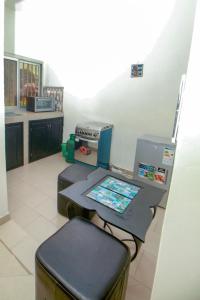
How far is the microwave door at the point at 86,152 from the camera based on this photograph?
3.31 meters

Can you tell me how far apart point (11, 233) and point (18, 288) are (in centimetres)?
57

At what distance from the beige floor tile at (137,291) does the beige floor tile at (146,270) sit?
0.12 ft

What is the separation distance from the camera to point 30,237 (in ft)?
5.68

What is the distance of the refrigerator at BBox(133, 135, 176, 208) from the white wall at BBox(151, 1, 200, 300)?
1.80 metres

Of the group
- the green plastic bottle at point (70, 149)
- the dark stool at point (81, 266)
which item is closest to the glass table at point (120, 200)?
the dark stool at point (81, 266)

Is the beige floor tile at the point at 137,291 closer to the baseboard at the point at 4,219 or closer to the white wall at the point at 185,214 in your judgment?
the white wall at the point at 185,214

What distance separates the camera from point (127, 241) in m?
1.79

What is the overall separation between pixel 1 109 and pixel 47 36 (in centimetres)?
283

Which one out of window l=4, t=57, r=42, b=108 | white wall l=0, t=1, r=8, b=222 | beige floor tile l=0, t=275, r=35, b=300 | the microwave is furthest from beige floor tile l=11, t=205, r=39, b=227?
window l=4, t=57, r=42, b=108

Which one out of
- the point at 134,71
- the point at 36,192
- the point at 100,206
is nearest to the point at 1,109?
the point at 100,206

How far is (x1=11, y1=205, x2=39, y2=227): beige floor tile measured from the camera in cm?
191

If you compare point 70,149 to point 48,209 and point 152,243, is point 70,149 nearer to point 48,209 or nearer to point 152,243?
point 48,209

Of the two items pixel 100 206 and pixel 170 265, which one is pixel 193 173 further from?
pixel 100 206

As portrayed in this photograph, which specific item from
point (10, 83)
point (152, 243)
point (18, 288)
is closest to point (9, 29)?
point (10, 83)
